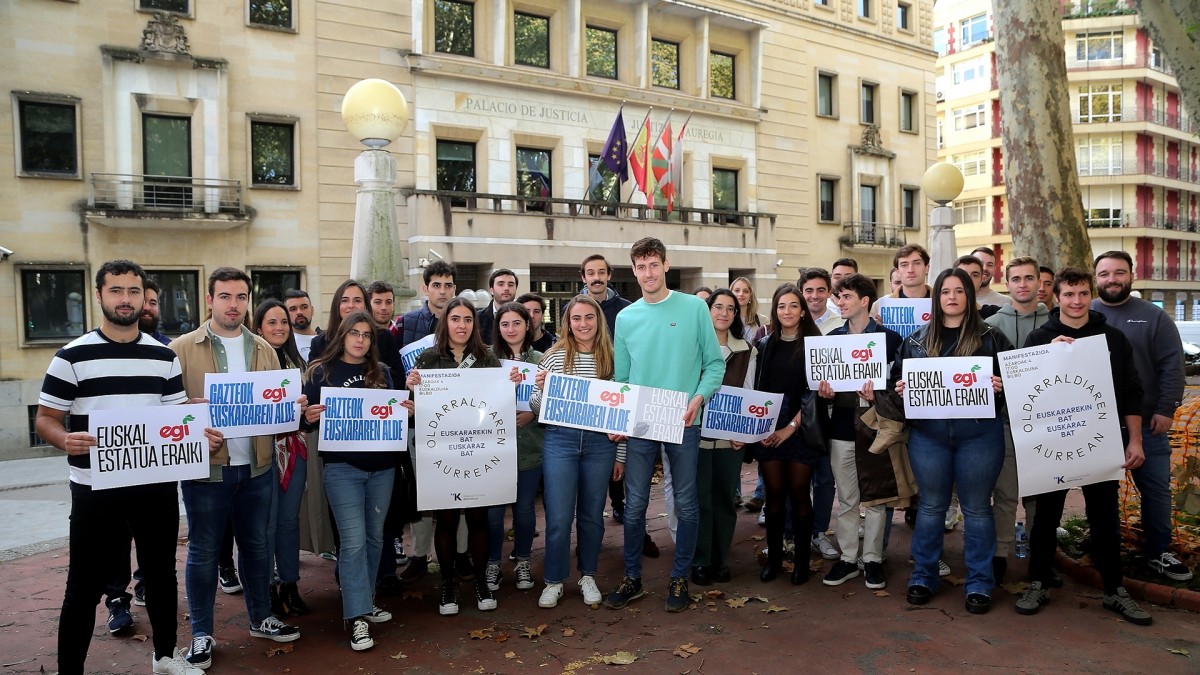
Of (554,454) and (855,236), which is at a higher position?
(855,236)

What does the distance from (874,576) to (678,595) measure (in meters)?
1.53

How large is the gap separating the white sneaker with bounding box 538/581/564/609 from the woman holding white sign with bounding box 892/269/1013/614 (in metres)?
2.41

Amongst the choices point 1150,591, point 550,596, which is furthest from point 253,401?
point 1150,591

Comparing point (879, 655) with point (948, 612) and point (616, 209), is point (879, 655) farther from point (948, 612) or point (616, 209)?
point (616, 209)

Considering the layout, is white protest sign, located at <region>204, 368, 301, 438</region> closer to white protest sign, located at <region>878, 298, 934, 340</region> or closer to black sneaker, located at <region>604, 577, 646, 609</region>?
black sneaker, located at <region>604, 577, 646, 609</region>

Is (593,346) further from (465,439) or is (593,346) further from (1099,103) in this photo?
(1099,103)

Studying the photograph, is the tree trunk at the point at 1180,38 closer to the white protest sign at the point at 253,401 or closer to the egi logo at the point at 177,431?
the white protest sign at the point at 253,401

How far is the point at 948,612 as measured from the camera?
5.64 meters

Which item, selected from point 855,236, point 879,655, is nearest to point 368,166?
point 879,655

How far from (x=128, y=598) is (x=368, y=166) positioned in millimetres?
5111

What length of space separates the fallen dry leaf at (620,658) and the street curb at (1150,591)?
3485 millimetres

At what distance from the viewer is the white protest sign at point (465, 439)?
19.3ft

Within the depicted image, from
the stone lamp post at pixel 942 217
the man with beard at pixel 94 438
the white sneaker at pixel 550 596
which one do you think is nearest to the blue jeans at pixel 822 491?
the white sneaker at pixel 550 596

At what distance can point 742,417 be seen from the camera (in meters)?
6.38
